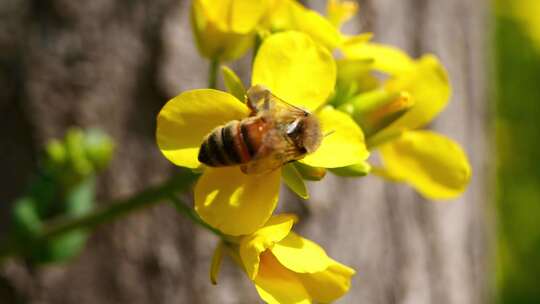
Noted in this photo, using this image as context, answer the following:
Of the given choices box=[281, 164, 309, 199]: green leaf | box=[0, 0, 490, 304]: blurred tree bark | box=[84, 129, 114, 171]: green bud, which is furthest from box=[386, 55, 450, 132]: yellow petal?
box=[84, 129, 114, 171]: green bud

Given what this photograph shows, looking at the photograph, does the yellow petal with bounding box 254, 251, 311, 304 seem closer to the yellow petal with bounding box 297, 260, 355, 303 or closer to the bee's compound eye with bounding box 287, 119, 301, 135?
the yellow petal with bounding box 297, 260, 355, 303

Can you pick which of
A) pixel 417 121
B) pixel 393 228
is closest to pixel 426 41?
pixel 393 228

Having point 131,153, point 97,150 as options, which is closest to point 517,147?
point 131,153

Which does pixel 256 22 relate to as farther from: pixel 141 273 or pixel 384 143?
pixel 141 273

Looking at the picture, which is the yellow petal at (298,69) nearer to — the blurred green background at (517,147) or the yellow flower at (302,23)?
the yellow flower at (302,23)

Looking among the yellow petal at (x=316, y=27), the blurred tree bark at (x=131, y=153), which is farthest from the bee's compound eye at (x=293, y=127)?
the blurred tree bark at (x=131, y=153)

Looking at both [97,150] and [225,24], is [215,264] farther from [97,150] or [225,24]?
[97,150]
